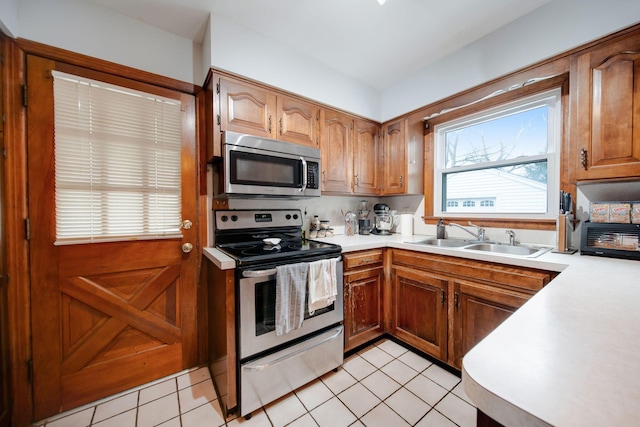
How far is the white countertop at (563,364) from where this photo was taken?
0.37 meters

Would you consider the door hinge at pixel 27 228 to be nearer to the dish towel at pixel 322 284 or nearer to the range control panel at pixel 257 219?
the range control panel at pixel 257 219

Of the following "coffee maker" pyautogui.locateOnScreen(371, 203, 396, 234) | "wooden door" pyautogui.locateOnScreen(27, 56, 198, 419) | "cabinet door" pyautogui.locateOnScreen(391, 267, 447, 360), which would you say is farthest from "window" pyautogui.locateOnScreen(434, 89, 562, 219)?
"wooden door" pyautogui.locateOnScreen(27, 56, 198, 419)

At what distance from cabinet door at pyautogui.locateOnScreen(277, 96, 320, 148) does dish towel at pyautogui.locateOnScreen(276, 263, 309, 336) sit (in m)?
1.07

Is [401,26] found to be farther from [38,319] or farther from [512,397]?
[38,319]

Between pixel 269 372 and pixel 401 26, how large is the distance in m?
2.49

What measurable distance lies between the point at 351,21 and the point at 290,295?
6.26 feet

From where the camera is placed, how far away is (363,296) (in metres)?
2.01

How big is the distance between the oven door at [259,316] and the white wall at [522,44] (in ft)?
6.95

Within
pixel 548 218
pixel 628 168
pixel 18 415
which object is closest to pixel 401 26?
pixel 628 168

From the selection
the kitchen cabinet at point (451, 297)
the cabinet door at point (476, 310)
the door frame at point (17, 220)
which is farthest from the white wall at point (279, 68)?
the cabinet door at point (476, 310)

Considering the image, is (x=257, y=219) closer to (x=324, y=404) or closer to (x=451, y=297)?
(x=324, y=404)

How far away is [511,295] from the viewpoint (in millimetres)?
1447

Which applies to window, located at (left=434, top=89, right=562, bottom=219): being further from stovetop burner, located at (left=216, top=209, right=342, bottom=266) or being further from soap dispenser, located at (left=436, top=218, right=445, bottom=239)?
stovetop burner, located at (left=216, top=209, right=342, bottom=266)

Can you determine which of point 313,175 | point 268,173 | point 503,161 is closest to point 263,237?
point 268,173
